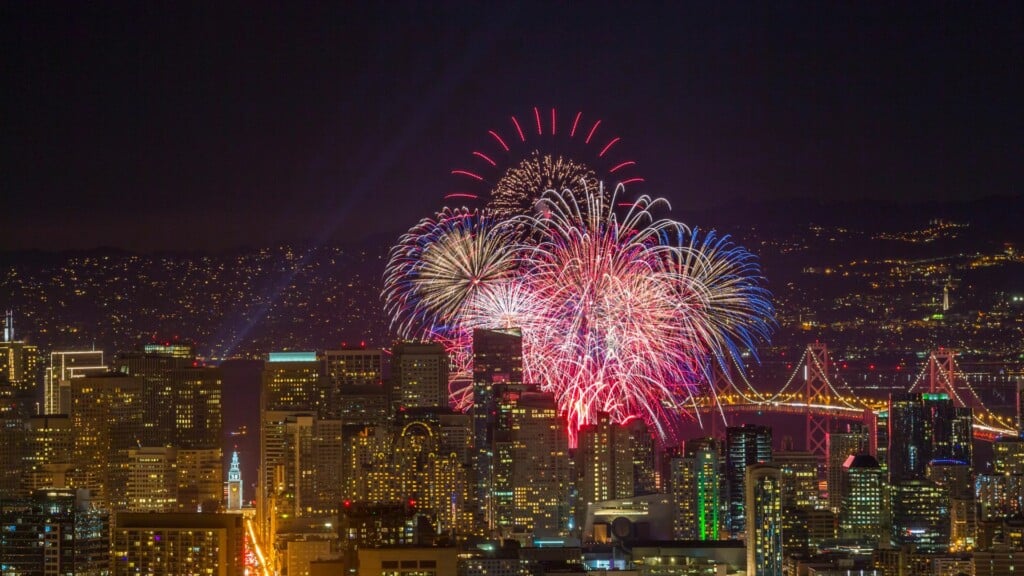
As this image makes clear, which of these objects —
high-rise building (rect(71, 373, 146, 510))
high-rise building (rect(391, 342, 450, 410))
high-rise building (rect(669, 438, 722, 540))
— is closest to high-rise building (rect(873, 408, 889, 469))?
high-rise building (rect(669, 438, 722, 540))

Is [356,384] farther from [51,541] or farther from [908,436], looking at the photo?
[51,541]

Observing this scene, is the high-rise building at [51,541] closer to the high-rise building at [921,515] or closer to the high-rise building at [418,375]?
the high-rise building at [921,515]

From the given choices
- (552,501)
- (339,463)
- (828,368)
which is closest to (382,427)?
(339,463)

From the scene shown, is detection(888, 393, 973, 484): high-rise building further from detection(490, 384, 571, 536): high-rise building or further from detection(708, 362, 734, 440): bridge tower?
detection(490, 384, 571, 536): high-rise building

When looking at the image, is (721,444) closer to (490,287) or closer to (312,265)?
(490,287)

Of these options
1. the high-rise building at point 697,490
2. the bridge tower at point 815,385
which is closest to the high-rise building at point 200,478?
the high-rise building at point 697,490
